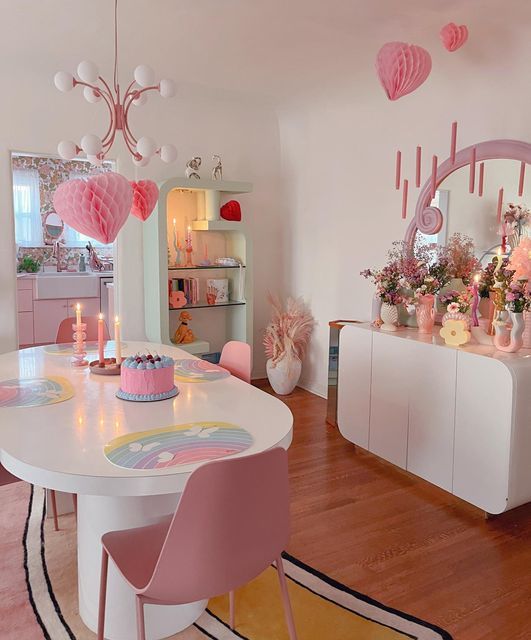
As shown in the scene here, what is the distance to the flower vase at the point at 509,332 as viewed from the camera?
8.79 feet

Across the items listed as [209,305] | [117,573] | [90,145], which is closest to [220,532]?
[117,573]

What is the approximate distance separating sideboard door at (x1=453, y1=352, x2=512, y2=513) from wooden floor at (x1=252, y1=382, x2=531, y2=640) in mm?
156

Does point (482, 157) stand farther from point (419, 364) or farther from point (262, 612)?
point (262, 612)

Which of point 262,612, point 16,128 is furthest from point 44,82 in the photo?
point 262,612

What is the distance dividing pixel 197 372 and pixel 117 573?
0.91 m

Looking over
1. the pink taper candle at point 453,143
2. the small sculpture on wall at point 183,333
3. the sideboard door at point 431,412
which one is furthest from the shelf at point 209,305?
the pink taper candle at point 453,143

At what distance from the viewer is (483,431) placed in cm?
266

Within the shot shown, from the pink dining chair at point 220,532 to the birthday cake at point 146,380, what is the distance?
696 millimetres

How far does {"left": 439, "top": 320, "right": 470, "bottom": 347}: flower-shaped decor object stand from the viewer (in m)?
2.86

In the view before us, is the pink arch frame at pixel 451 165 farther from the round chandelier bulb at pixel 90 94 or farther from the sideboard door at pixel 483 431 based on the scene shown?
the round chandelier bulb at pixel 90 94

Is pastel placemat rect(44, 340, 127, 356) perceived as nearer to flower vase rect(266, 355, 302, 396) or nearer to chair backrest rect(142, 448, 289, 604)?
chair backrest rect(142, 448, 289, 604)

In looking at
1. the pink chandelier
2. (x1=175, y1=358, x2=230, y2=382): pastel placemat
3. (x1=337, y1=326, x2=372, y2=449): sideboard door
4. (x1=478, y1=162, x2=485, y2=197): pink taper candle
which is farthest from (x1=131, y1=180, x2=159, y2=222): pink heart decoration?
(x1=478, y1=162, x2=485, y2=197): pink taper candle

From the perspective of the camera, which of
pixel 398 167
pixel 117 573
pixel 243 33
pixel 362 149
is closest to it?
pixel 117 573

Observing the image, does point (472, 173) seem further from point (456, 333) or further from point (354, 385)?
point (354, 385)
